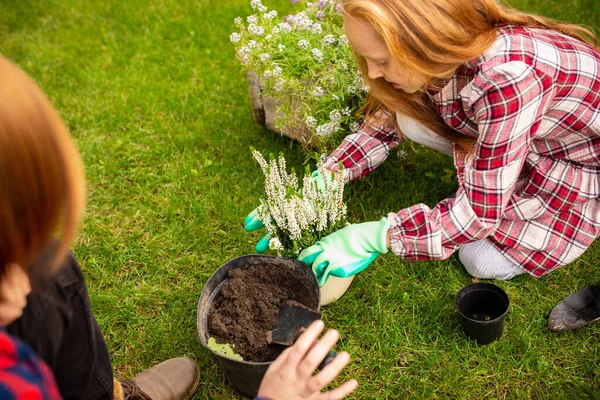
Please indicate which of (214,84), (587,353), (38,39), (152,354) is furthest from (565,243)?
(38,39)

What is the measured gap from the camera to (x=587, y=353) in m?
2.04

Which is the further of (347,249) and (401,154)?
(401,154)

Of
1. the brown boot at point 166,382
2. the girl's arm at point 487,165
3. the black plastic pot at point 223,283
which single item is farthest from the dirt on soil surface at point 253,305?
the girl's arm at point 487,165

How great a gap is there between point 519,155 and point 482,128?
0.17 m

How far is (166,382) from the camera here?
74.6 inches

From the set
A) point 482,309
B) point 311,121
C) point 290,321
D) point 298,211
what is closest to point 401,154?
point 311,121

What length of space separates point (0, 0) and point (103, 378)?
4149 mm

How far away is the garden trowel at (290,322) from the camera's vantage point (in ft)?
5.81

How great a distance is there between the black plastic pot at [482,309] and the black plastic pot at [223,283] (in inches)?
23.3

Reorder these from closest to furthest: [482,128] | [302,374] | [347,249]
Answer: [302,374] < [482,128] < [347,249]

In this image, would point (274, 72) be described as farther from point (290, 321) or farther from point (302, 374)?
point (302, 374)

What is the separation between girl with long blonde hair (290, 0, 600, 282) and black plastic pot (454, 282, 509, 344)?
189 millimetres

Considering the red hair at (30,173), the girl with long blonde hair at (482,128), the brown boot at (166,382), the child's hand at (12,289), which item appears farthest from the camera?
→ the brown boot at (166,382)

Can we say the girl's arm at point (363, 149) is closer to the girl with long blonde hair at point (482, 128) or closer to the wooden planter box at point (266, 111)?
the girl with long blonde hair at point (482, 128)
